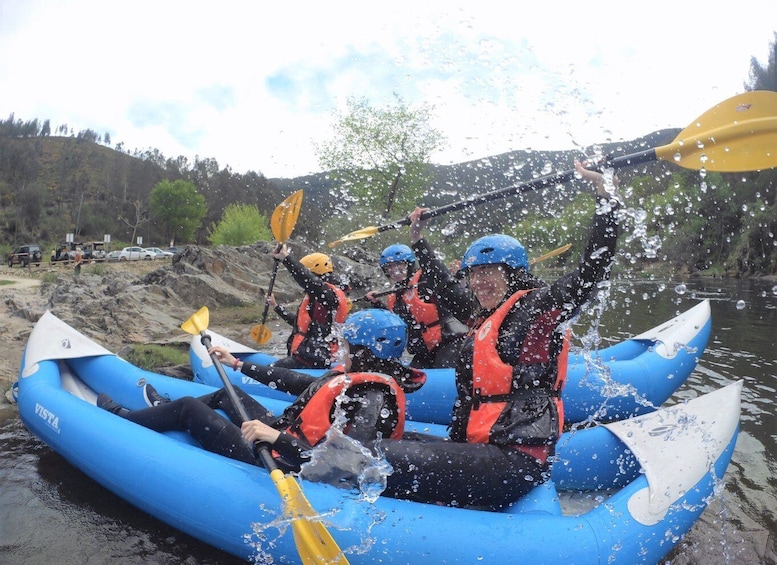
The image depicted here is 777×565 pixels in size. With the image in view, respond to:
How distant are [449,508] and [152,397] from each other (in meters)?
2.97

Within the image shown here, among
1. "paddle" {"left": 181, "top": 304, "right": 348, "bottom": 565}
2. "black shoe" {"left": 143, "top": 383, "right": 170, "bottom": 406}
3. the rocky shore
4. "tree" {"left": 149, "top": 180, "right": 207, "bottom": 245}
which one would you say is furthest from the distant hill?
"paddle" {"left": 181, "top": 304, "right": 348, "bottom": 565}

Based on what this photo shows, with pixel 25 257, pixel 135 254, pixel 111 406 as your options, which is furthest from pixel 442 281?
pixel 135 254

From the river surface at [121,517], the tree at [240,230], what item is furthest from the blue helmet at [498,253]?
the tree at [240,230]

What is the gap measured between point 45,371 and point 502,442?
13.0 ft

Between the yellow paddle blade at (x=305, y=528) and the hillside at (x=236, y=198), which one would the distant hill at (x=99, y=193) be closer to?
the hillside at (x=236, y=198)

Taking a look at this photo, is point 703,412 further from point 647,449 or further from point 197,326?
point 197,326

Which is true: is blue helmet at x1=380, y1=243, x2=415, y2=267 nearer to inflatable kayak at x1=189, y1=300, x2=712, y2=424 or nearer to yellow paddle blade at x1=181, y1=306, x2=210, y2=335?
inflatable kayak at x1=189, y1=300, x2=712, y2=424

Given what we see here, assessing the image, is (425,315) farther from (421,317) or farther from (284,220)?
(284,220)

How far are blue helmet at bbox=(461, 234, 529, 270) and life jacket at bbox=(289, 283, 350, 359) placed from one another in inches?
95.8

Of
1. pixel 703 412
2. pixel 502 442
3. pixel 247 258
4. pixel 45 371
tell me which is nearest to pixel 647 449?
pixel 703 412

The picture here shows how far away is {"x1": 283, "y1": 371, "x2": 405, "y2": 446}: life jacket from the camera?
8.21ft

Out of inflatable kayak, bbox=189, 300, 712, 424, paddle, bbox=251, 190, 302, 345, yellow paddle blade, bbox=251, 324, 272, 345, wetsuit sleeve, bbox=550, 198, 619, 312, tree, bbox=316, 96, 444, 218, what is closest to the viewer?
wetsuit sleeve, bbox=550, 198, 619, 312

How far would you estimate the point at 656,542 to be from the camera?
8.24 feet

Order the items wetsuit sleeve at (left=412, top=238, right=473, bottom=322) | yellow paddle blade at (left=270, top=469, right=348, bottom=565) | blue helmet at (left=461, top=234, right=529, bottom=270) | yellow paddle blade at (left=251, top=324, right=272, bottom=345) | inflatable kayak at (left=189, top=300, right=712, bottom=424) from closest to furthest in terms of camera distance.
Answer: yellow paddle blade at (left=270, top=469, right=348, bottom=565)
blue helmet at (left=461, top=234, right=529, bottom=270)
wetsuit sleeve at (left=412, top=238, right=473, bottom=322)
inflatable kayak at (left=189, top=300, right=712, bottom=424)
yellow paddle blade at (left=251, top=324, right=272, bottom=345)
